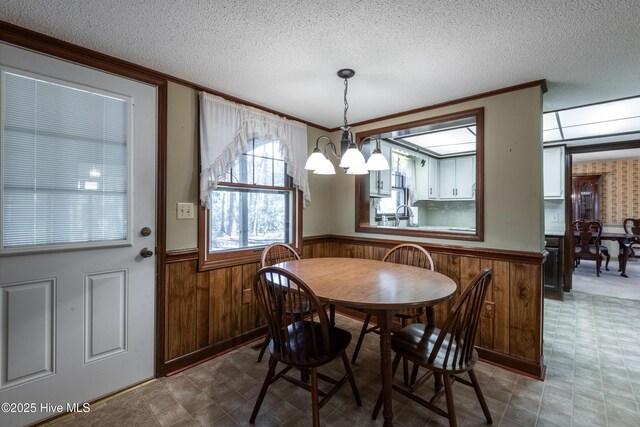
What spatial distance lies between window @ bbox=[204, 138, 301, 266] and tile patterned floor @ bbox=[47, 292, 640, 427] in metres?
0.91

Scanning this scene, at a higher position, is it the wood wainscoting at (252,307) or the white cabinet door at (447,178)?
the white cabinet door at (447,178)

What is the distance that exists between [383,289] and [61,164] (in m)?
2.08

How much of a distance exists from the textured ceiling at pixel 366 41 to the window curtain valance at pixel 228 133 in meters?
0.18

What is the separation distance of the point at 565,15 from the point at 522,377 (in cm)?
232

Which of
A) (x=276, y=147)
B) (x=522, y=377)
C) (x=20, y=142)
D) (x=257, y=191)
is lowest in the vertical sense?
(x=522, y=377)

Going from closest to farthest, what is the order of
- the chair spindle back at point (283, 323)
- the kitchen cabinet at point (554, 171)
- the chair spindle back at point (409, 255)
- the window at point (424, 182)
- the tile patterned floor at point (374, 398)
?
the chair spindle back at point (283, 323), the tile patterned floor at point (374, 398), the chair spindle back at point (409, 255), the window at point (424, 182), the kitchen cabinet at point (554, 171)

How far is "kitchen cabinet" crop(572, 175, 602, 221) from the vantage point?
7078 mm

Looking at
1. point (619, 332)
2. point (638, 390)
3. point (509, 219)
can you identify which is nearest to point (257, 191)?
point (509, 219)

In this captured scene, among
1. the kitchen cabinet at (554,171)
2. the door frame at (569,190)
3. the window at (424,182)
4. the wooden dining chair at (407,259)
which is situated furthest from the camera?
the kitchen cabinet at (554,171)

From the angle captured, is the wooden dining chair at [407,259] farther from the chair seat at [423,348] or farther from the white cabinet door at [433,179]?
the white cabinet door at [433,179]

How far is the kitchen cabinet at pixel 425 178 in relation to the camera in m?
5.34

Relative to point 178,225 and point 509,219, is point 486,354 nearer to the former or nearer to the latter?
point 509,219

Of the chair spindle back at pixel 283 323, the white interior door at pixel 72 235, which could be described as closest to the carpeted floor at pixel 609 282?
the chair spindle back at pixel 283 323

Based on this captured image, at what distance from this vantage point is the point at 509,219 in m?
2.31
